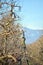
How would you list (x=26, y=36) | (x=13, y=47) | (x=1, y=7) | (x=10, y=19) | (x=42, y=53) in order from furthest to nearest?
(x=42, y=53) → (x=26, y=36) → (x=13, y=47) → (x=10, y=19) → (x=1, y=7)

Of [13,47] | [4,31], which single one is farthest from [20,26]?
[4,31]

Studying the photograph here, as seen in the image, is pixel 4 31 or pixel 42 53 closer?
pixel 4 31

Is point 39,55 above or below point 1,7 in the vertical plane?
below

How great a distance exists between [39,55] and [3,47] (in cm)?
2737

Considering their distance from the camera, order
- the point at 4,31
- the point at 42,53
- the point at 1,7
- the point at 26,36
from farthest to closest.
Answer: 1. the point at 42,53
2. the point at 26,36
3. the point at 4,31
4. the point at 1,7

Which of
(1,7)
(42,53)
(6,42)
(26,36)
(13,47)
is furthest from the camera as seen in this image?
(42,53)

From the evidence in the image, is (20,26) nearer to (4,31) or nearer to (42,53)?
(4,31)

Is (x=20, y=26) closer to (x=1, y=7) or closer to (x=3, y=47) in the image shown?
(x=3, y=47)

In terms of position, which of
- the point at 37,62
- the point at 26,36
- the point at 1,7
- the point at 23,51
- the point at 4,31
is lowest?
the point at 37,62

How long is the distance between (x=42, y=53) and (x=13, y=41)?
72.7 ft

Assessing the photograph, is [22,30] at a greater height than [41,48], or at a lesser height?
greater

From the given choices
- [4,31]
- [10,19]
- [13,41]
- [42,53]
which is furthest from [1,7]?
[42,53]

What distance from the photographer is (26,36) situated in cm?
3055

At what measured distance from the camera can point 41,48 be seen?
168ft
